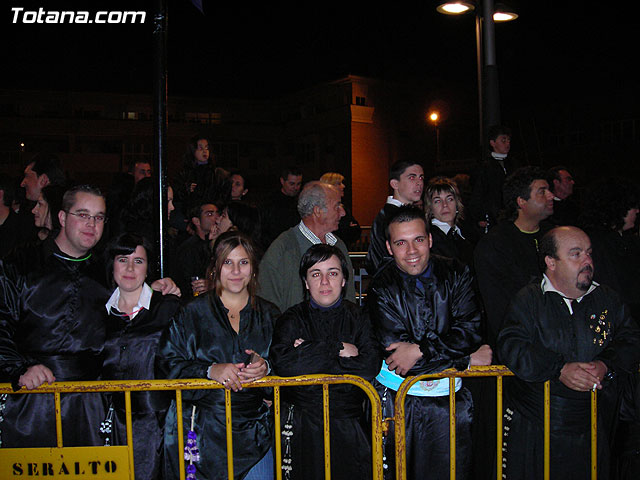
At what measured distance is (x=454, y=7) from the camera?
8.20 m

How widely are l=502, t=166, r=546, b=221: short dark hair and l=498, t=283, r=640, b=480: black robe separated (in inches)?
58.5

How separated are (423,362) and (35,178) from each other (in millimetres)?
4277

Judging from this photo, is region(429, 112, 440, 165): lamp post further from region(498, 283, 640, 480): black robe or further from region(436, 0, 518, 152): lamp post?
region(498, 283, 640, 480): black robe

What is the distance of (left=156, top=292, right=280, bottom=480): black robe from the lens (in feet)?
12.2

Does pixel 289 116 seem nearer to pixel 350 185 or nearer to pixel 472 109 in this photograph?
pixel 350 185

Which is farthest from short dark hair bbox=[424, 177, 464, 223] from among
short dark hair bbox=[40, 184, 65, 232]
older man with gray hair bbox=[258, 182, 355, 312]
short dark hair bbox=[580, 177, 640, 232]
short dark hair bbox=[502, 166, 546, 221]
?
short dark hair bbox=[40, 184, 65, 232]

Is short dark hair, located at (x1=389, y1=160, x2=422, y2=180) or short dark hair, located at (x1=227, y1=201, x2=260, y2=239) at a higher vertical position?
short dark hair, located at (x1=389, y1=160, x2=422, y2=180)

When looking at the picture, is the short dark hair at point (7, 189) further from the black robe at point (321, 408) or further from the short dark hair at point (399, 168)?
the short dark hair at point (399, 168)

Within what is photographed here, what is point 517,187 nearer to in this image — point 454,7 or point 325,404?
point 325,404

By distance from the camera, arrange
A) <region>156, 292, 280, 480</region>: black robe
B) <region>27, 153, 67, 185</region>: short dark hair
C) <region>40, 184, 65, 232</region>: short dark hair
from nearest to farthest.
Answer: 1. <region>156, 292, 280, 480</region>: black robe
2. <region>40, 184, 65, 232</region>: short dark hair
3. <region>27, 153, 67, 185</region>: short dark hair

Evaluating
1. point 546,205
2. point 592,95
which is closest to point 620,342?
point 546,205

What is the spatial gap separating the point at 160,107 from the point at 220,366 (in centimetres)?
183

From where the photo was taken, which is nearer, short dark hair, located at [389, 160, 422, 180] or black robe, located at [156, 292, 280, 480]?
black robe, located at [156, 292, 280, 480]

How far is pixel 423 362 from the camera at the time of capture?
11.9 ft
